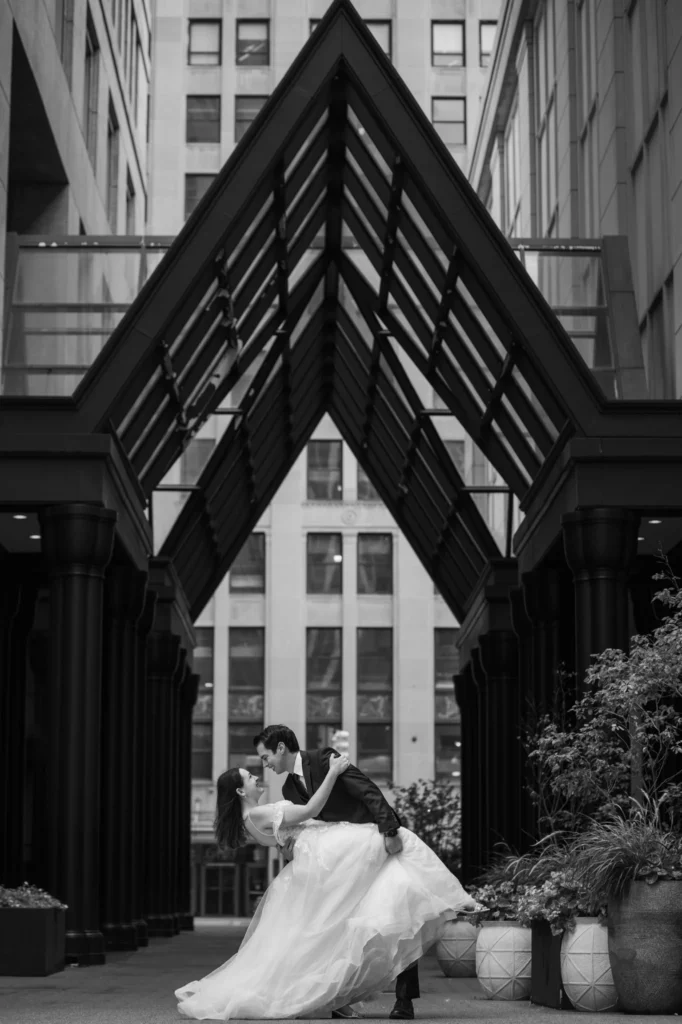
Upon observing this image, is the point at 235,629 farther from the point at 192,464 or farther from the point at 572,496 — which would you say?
the point at 572,496

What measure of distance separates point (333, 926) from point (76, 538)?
9001 millimetres

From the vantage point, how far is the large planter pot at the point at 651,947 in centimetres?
1237

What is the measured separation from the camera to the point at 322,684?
2736 inches

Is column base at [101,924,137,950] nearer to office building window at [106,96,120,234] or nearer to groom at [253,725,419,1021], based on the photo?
groom at [253,725,419,1021]

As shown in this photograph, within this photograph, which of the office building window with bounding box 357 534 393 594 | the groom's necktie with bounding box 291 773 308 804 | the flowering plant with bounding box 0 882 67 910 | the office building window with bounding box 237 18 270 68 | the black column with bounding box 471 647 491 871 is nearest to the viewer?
the groom's necktie with bounding box 291 773 308 804

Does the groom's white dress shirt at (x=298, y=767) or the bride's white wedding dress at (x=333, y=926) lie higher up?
the groom's white dress shirt at (x=298, y=767)

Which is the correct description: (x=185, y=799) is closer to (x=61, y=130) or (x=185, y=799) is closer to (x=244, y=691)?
(x=61, y=130)

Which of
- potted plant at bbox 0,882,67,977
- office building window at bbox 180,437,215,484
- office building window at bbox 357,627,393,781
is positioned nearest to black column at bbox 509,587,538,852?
office building window at bbox 180,437,215,484

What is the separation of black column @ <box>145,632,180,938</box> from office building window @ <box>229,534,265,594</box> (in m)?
35.4

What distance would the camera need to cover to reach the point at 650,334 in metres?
23.7

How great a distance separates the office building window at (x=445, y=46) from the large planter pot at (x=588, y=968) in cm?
6310

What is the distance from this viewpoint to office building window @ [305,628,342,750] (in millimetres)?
69062

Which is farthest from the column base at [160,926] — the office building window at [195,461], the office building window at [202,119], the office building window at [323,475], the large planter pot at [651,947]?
the office building window at [202,119]

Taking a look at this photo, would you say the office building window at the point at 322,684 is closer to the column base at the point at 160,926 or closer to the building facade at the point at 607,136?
the building facade at the point at 607,136
